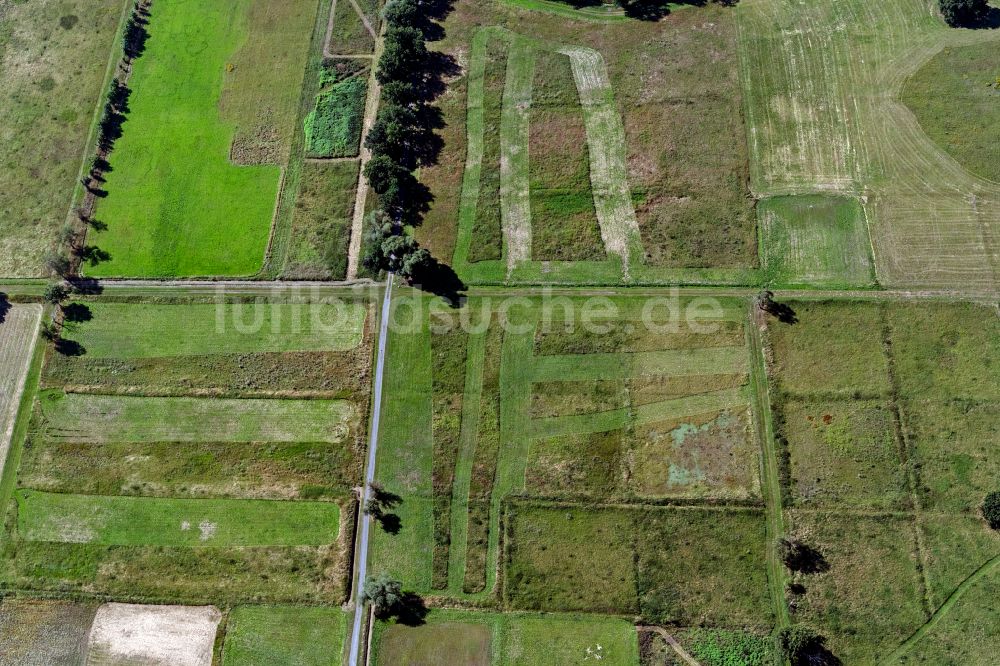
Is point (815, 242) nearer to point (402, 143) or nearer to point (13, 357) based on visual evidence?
point (402, 143)

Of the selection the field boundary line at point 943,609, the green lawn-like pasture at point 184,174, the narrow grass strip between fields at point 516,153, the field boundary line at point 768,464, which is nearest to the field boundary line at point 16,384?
the green lawn-like pasture at point 184,174

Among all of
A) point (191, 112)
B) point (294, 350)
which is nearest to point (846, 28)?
point (294, 350)

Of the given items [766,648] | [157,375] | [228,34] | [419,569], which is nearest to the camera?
[766,648]

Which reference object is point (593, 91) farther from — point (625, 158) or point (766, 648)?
point (766, 648)

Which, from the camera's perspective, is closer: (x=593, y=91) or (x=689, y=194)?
(x=689, y=194)

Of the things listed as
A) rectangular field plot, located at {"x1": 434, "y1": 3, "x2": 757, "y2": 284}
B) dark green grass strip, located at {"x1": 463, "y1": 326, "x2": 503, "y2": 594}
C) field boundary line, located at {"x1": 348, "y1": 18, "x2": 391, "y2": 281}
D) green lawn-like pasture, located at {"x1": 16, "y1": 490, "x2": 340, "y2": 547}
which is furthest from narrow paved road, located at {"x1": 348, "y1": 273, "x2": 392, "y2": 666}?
rectangular field plot, located at {"x1": 434, "y1": 3, "x2": 757, "y2": 284}

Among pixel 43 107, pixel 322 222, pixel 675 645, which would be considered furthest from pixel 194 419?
pixel 675 645
